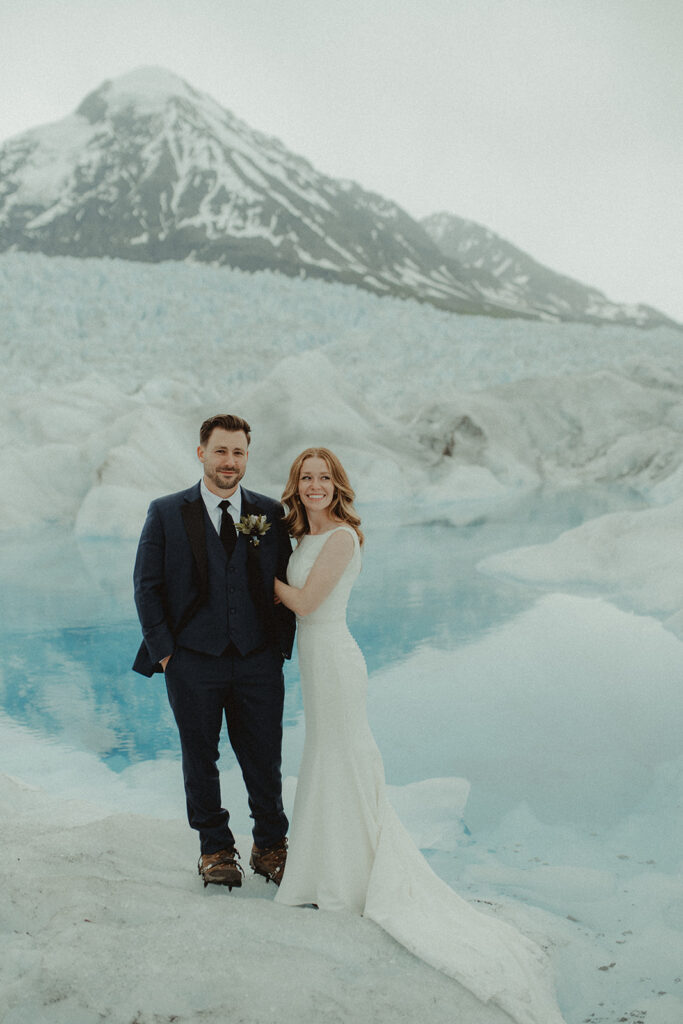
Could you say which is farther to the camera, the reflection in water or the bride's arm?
the reflection in water

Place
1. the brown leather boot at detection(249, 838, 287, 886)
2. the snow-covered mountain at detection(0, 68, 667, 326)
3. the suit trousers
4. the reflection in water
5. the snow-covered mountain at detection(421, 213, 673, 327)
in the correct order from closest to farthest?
the suit trousers → the brown leather boot at detection(249, 838, 287, 886) → the reflection in water → the snow-covered mountain at detection(0, 68, 667, 326) → the snow-covered mountain at detection(421, 213, 673, 327)

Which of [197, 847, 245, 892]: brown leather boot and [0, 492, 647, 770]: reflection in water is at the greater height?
[197, 847, 245, 892]: brown leather boot

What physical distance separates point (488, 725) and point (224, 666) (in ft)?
9.47

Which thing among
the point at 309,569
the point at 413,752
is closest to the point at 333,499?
the point at 309,569

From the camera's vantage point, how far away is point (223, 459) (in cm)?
230

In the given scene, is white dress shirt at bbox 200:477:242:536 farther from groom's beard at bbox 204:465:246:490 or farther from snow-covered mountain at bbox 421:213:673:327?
snow-covered mountain at bbox 421:213:673:327

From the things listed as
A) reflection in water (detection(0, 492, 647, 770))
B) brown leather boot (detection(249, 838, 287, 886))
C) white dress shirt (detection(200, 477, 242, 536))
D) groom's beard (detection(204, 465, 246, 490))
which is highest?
groom's beard (detection(204, 465, 246, 490))

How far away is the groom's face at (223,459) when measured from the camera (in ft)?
7.49

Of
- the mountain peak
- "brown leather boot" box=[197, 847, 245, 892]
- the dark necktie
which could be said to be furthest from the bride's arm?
the mountain peak

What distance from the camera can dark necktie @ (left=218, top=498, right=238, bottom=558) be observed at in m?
2.30

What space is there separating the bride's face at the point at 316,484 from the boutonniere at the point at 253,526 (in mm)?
143

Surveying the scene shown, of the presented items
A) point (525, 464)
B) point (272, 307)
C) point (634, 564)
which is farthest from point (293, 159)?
point (634, 564)

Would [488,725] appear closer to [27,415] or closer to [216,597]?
[216,597]

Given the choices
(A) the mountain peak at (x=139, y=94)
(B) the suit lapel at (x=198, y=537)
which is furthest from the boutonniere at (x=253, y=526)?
(A) the mountain peak at (x=139, y=94)
